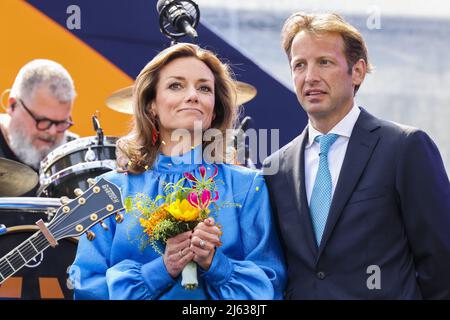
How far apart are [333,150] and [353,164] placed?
0.54ft

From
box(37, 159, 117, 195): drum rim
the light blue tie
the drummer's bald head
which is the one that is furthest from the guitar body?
the drummer's bald head

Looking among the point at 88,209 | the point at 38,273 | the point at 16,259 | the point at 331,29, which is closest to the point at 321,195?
the point at 331,29

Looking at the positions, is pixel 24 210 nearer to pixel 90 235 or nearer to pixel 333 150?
pixel 90 235

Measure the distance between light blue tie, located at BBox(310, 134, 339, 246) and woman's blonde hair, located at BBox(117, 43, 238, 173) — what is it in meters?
0.46

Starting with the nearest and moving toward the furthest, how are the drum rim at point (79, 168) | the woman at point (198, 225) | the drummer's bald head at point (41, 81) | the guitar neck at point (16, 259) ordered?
the woman at point (198, 225) < the guitar neck at point (16, 259) < the drum rim at point (79, 168) < the drummer's bald head at point (41, 81)

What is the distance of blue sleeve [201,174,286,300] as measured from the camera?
381cm

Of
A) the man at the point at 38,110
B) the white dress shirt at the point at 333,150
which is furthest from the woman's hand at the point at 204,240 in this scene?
the man at the point at 38,110

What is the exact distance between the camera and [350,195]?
397cm

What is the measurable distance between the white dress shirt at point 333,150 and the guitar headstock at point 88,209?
834 millimetres

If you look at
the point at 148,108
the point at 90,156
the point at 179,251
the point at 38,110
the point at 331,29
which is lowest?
the point at 179,251

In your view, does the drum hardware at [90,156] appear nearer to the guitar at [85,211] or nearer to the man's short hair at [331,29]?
the guitar at [85,211]

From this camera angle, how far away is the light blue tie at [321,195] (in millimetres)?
4016

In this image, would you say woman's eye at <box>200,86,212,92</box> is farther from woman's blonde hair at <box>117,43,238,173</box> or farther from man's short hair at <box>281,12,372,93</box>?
man's short hair at <box>281,12,372,93</box>

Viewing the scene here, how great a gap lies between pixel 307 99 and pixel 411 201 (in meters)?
0.68
